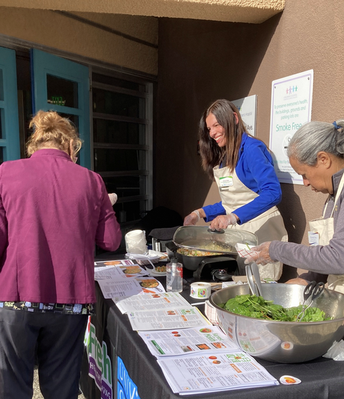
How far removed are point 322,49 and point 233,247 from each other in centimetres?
155

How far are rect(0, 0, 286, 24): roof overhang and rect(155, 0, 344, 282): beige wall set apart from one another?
19 cm


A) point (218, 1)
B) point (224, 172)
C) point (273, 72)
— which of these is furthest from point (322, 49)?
point (224, 172)

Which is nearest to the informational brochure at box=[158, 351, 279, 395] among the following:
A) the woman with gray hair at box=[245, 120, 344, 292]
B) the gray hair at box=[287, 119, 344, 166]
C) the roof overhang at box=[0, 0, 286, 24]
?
the woman with gray hair at box=[245, 120, 344, 292]

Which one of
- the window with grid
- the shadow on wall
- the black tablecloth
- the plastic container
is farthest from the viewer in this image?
the window with grid

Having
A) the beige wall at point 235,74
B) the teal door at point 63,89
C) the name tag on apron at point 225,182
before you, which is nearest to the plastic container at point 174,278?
the name tag on apron at point 225,182

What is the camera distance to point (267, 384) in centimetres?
108

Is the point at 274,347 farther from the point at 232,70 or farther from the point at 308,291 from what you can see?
the point at 232,70

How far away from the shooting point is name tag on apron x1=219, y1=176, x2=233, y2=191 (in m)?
2.77

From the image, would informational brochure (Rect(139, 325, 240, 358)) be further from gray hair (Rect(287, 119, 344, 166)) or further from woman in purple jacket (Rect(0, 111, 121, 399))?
gray hair (Rect(287, 119, 344, 166))

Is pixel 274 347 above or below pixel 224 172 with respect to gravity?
below

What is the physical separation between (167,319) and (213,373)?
456 millimetres

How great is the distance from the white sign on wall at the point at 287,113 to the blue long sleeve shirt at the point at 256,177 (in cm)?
44

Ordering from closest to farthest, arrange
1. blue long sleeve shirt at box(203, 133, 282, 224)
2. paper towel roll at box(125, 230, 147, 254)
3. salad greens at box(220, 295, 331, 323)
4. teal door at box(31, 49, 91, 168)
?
→ 1. salad greens at box(220, 295, 331, 323)
2. blue long sleeve shirt at box(203, 133, 282, 224)
3. paper towel roll at box(125, 230, 147, 254)
4. teal door at box(31, 49, 91, 168)

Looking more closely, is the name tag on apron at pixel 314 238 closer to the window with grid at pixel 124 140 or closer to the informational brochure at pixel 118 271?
the informational brochure at pixel 118 271
